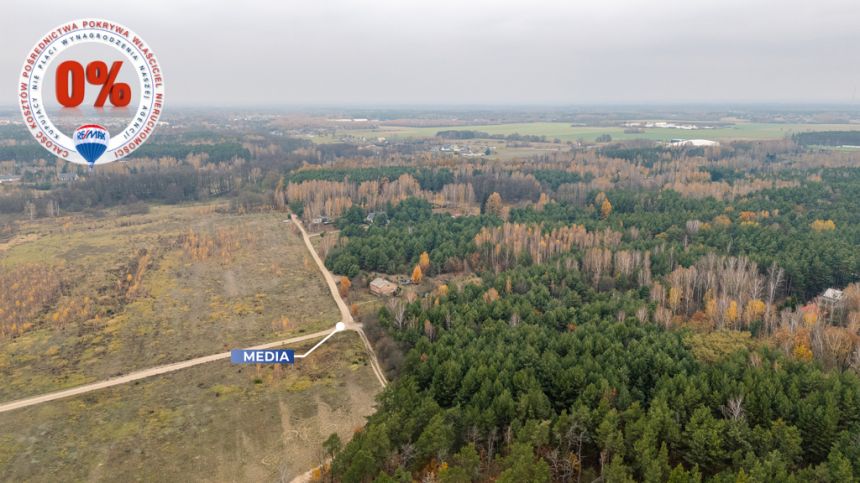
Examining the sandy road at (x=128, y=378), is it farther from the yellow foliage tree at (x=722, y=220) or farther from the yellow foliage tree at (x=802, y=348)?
the yellow foliage tree at (x=722, y=220)

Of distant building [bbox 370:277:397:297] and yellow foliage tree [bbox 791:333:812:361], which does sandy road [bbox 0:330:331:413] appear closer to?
distant building [bbox 370:277:397:297]

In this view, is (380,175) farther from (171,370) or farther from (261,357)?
(171,370)

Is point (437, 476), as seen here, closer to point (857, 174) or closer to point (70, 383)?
point (70, 383)

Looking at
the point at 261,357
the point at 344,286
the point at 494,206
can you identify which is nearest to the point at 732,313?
the point at 344,286

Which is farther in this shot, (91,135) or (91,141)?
(91,135)

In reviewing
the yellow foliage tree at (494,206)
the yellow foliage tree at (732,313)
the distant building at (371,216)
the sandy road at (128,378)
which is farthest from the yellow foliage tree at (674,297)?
the distant building at (371,216)

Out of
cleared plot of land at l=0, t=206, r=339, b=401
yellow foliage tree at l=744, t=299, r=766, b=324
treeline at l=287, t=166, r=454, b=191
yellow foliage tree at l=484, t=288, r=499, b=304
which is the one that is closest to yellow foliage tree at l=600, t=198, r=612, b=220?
treeline at l=287, t=166, r=454, b=191

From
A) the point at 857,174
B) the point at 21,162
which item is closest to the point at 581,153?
the point at 857,174
